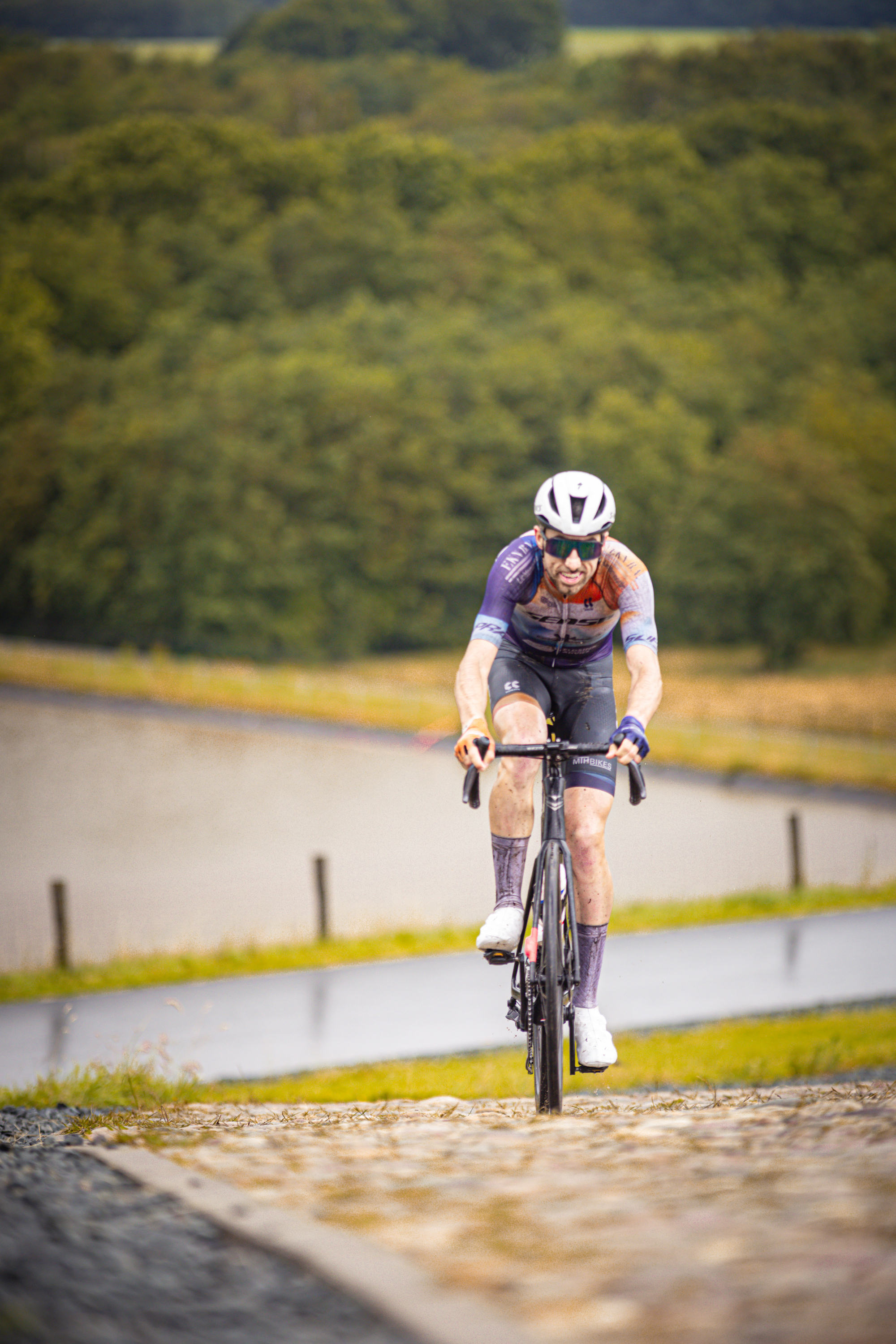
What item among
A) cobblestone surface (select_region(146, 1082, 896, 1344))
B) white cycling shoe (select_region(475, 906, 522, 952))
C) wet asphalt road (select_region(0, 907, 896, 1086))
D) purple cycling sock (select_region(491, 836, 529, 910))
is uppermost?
purple cycling sock (select_region(491, 836, 529, 910))

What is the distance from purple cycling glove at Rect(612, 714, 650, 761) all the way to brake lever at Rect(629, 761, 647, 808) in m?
0.05

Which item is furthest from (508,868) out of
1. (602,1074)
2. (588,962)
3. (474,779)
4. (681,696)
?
(681,696)

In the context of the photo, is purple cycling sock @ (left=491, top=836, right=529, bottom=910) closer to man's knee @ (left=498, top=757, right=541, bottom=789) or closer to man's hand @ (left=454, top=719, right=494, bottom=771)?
man's knee @ (left=498, top=757, right=541, bottom=789)

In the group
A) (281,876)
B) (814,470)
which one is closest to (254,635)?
(814,470)

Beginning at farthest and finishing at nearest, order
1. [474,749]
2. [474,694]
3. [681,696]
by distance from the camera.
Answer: [681,696], [474,694], [474,749]

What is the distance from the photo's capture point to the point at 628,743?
19.6ft

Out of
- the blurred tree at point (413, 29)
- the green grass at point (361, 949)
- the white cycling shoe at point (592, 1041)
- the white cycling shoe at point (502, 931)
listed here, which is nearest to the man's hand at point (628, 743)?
the white cycling shoe at point (502, 931)

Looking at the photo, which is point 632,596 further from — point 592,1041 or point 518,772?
point 592,1041

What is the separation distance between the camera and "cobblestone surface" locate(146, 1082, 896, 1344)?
3426mm

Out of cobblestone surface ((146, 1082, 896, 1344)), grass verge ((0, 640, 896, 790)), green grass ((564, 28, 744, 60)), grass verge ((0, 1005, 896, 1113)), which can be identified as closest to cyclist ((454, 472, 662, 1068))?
cobblestone surface ((146, 1082, 896, 1344))

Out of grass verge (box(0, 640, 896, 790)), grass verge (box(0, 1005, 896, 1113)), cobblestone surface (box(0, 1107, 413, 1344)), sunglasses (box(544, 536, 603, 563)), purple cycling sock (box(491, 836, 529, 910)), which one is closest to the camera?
cobblestone surface (box(0, 1107, 413, 1344))

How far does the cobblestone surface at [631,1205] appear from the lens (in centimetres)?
343

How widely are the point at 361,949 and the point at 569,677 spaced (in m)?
9.01

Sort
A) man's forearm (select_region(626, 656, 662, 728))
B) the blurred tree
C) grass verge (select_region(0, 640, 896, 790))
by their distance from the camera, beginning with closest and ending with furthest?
man's forearm (select_region(626, 656, 662, 728)), grass verge (select_region(0, 640, 896, 790)), the blurred tree
